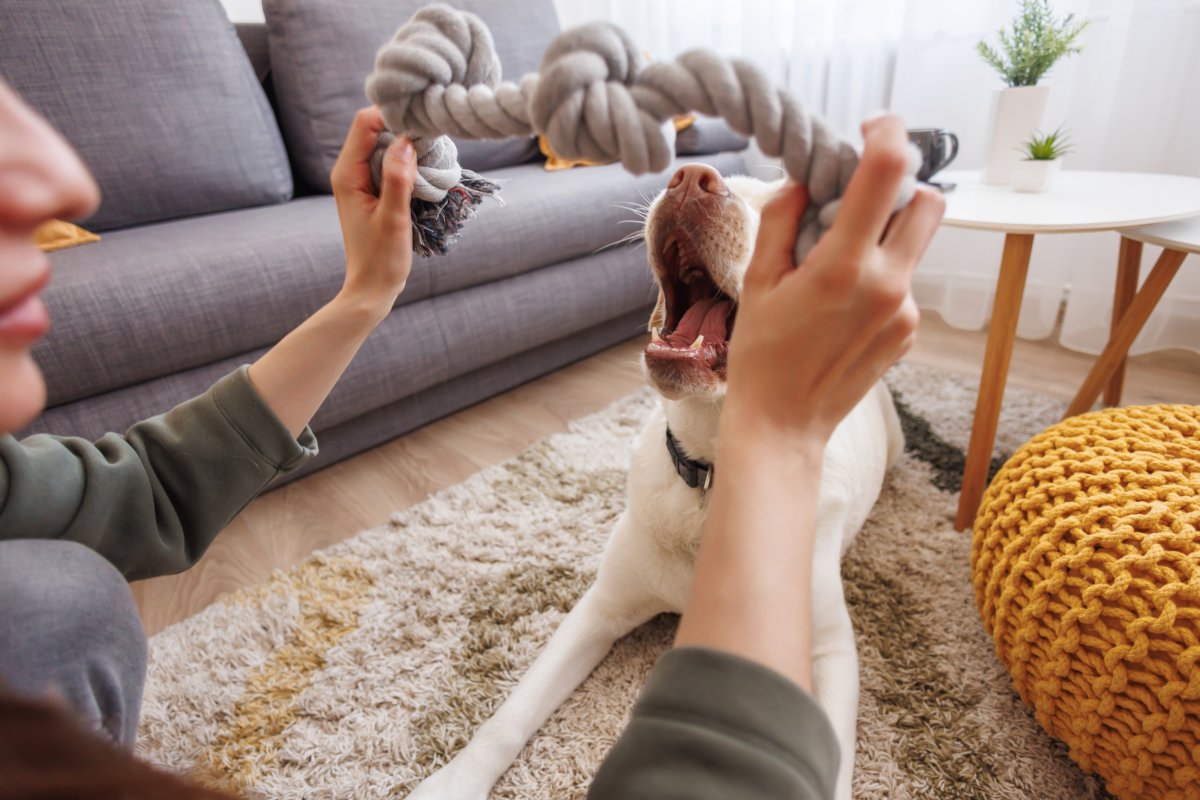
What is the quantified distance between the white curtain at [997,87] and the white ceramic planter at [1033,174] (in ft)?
1.62

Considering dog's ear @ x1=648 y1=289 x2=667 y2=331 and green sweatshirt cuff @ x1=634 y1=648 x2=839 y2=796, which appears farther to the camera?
dog's ear @ x1=648 y1=289 x2=667 y2=331

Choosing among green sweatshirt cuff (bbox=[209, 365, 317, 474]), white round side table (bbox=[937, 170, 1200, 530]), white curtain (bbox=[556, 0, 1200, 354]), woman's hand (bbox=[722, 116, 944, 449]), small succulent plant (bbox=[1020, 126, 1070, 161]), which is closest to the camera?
woman's hand (bbox=[722, 116, 944, 449])

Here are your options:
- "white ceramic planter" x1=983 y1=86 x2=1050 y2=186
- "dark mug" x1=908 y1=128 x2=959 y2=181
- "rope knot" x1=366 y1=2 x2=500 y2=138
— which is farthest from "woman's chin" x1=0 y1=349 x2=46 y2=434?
"white ceramic planter" x1=983 y1=86 x2=1050 y2=186

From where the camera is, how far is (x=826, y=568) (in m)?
0.95

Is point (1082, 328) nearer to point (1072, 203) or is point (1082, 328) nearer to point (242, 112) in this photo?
point (1072, 203)

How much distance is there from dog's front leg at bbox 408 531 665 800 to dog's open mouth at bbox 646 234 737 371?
349mm

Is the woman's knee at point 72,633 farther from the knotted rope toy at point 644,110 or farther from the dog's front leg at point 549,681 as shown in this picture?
the knotted rope toy at point 644,110

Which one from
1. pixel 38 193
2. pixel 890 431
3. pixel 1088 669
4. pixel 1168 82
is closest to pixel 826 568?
pixel 1088 669

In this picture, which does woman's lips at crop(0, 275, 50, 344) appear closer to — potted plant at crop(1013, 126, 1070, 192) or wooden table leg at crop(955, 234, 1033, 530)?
wooden table leg at crop(955, 234, 1033, 530)

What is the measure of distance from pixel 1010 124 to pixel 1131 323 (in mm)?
542

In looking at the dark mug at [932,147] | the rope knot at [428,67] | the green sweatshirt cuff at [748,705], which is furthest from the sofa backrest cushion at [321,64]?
the green sweatshirt cuff at [748,705]

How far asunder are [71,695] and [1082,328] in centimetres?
273

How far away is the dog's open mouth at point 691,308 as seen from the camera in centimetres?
93

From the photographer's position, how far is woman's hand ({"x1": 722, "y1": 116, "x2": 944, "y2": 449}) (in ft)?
1.17
